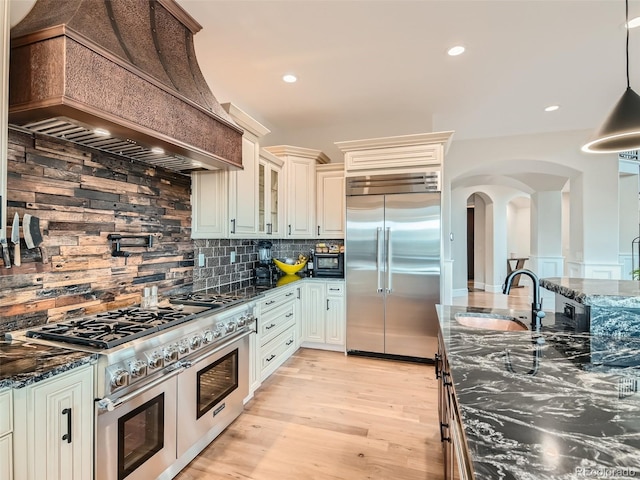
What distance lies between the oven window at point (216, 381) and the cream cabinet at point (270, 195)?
1424mm

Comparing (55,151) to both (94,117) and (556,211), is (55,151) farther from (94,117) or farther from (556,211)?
(556,211)

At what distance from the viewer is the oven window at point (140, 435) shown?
1.52 metres

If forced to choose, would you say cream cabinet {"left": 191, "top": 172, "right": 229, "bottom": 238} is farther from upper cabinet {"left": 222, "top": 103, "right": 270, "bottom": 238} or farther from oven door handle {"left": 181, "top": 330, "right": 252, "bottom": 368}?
oven door handle {"left": 181, "top": 330, "right": 252, "bottom": 368}

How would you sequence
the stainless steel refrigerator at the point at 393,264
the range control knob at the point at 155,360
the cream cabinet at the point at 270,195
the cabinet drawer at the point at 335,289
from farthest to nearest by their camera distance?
the cabinet drawer at the point at 335,289 < the stainless steel refrigerator at the point at 393,264 < the cream cabinet at the point at 270,195 < the range control knob at the point at 155,360

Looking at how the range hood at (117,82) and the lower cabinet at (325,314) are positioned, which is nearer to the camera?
the range hood at (117,82)

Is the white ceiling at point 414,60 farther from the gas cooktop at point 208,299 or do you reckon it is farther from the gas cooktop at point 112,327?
the gas cooktop at point 208,299

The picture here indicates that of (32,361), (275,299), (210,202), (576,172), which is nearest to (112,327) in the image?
(32,361)

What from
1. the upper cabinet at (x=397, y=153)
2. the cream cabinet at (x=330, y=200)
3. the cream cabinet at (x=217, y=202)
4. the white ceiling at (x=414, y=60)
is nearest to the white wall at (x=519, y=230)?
A: the white ceiling at (x=414, y=60)

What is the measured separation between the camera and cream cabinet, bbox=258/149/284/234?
3459mm

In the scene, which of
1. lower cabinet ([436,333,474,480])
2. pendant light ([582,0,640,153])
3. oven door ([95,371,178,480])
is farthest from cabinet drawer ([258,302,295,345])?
pendant light ([582,0,640,153])

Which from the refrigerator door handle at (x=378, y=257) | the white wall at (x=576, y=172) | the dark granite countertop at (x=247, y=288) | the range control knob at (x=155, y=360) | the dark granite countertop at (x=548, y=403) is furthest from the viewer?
the white wall at (x=576, y=172)

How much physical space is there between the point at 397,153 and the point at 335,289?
1.77m

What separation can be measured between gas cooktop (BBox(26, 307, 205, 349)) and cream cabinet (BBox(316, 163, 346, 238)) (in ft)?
7.72

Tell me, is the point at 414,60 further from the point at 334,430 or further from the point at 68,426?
the point at 68,426
